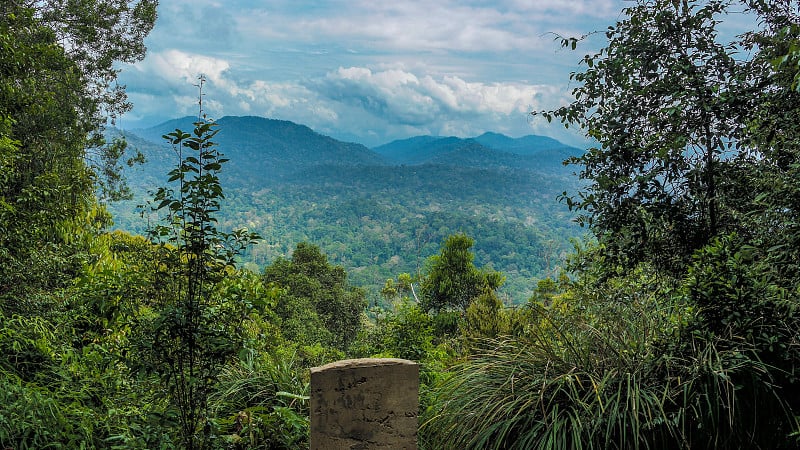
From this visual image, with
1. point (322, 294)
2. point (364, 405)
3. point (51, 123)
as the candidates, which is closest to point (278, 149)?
point (322, 294)

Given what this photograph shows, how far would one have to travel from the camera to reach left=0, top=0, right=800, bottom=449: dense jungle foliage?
288cm

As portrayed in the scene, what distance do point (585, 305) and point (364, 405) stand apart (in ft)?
6.09

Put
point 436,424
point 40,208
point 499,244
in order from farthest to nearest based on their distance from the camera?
point 499,244 < point 40,208 < point 436,424

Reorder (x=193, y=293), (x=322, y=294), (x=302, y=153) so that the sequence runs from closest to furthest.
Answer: (x=193, y=293)
(x=322, y=294)
(x=302, y=153)

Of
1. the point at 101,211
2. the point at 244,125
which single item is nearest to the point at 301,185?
the point at 244,125

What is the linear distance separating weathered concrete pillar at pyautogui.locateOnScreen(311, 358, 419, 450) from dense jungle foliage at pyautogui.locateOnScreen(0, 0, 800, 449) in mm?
332

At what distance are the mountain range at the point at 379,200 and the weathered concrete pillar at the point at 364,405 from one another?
35.7 meters

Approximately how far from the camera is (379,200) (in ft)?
334

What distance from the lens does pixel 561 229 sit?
78.2 m

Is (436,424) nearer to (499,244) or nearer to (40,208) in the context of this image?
(40,208)

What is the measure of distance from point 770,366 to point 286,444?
2723mm

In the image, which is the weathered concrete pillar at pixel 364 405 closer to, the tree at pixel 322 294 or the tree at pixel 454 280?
the tree at pixel 454 280

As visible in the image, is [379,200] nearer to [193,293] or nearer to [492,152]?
[492,152]

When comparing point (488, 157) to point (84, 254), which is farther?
point (488, 157)
